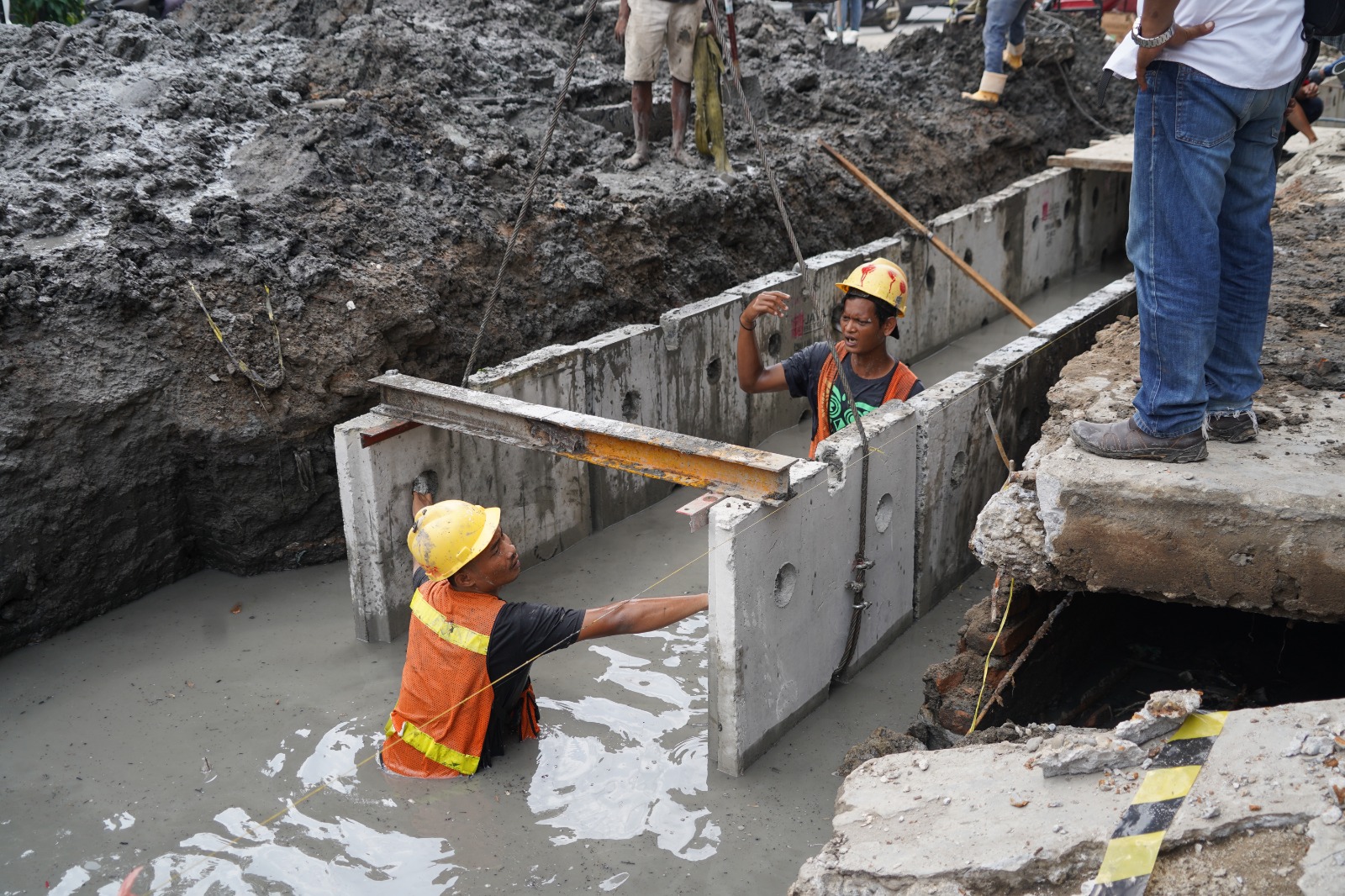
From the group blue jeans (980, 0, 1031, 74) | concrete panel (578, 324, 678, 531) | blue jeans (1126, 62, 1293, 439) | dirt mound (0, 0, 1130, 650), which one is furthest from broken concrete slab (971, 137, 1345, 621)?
blue jeans (980, 0, 1031, 74)

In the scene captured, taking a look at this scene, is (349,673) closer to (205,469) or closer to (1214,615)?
(205,469)

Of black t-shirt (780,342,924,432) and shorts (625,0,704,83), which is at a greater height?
shorts (625,0,704,83)

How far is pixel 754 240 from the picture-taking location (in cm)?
895

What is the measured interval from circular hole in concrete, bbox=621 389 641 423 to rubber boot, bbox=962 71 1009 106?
7433 mm

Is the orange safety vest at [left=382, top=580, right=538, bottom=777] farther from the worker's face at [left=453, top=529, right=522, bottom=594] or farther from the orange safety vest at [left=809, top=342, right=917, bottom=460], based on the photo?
the orange safety vest at [left=809, top=342, right=917, bottom=460]

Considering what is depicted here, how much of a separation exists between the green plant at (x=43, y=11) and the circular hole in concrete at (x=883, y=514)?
33.7ft

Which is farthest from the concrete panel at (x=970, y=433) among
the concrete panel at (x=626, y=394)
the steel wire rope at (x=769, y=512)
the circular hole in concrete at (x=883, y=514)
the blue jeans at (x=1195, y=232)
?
the concrete panel at (x=626, y=394)

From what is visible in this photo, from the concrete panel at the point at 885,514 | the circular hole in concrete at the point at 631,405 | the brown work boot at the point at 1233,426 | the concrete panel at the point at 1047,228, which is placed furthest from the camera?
the concrete panel at the point at 1047,228

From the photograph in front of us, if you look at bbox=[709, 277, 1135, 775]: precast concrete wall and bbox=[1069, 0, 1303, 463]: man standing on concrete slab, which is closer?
bbox=[1069, 0, 1303, 463]: man standing on concrete slab

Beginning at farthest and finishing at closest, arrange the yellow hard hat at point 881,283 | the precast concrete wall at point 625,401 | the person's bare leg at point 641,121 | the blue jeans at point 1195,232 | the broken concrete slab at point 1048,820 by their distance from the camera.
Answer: the person's bare leg at point 641,121 → the precast concrete wall at point 625,401 → the yellow hard hat at point 881,283 → the blue jeans at point 1195,232 → the broken concrete slab at point 1048,820

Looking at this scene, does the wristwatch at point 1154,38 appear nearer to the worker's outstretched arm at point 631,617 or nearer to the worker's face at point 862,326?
the worker's face at point 862,326

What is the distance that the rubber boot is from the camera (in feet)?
40.1

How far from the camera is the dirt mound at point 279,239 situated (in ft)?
18.9

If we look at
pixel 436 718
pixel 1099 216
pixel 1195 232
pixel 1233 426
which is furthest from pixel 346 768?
pixel 1099 216
